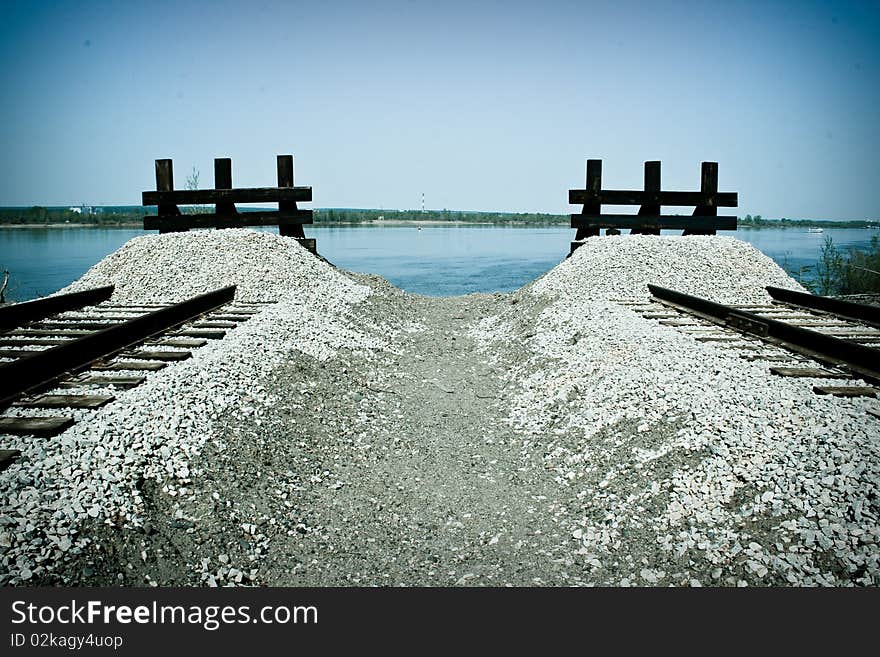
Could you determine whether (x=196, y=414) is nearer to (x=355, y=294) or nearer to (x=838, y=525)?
(x=838, y=525)

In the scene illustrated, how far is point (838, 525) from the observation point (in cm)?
331

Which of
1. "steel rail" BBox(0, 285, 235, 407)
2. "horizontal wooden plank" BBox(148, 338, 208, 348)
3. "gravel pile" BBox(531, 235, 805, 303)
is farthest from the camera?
"gravel pile" BBox(531, 235, 805, 303)

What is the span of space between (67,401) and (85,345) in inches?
55.8

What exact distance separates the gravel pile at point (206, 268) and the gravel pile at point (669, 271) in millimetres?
4238

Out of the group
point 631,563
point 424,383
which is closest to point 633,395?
point 631,563

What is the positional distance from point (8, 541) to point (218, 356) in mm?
3120

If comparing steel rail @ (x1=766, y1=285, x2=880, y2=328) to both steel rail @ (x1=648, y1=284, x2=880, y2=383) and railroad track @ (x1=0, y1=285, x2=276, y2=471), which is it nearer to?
steel rail @ (x1=648, y1=284, x2=880, y2=383)

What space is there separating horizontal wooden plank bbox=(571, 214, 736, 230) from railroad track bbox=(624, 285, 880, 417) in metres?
4.79

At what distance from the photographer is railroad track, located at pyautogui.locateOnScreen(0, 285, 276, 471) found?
14.7ft

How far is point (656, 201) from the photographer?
15.2 meters

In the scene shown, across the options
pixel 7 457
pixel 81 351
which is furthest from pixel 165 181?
pixel 7 457

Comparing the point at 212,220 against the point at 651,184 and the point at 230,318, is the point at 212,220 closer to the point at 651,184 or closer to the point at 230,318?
the point at 230,318

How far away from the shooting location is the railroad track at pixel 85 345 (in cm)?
449

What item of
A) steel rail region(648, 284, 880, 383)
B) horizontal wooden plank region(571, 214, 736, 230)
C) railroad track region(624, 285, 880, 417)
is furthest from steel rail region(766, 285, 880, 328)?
horizontal wooden plank region(571, 214, 736, 230)
